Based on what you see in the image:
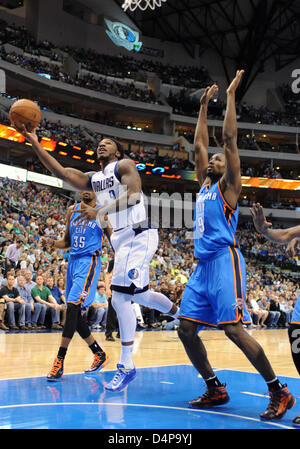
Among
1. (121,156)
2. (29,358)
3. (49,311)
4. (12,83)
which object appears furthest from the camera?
(12,83)

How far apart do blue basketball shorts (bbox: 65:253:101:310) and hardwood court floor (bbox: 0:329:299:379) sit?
0.83 metres

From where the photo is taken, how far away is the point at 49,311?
10.9 m

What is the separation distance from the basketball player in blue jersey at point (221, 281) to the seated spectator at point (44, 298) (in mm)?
7038

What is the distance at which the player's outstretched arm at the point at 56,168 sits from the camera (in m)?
4.25

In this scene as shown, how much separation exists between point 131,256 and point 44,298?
670cm

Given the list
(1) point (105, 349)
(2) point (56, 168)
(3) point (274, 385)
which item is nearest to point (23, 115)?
(2) point (56, 168)

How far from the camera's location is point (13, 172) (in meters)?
23.0

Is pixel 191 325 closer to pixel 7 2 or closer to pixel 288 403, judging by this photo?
pixel 288 403

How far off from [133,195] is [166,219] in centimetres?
2692

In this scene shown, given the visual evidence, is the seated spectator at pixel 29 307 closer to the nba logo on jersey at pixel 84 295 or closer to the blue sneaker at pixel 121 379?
the nba logo on jersey at pixel 84 295

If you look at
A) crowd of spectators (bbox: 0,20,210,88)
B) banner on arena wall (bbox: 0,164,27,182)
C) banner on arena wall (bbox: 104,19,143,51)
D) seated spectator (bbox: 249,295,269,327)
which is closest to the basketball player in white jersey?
seated spectator (bbox: 249,295,269,327)

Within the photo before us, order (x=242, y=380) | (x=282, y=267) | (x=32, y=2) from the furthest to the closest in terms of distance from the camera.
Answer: (x=32, y=2) → (x=282, y=267) → (x=242, y=380)

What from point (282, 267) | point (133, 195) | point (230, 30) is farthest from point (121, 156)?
point (230, 30)

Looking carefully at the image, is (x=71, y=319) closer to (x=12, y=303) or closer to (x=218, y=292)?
(x=218, y=292)
